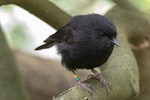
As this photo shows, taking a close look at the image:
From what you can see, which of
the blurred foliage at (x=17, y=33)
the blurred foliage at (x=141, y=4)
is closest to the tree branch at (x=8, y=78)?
the blurred foliage at (x=141, y=4)

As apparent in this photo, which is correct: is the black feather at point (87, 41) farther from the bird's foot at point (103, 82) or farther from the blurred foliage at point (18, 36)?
the blurred foliage at point (18, 36)

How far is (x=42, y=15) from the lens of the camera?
11.1 feet

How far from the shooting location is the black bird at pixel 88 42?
2837 millimetres

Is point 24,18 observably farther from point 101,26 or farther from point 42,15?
point 101,26

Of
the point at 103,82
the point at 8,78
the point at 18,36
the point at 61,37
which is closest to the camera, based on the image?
the point at 103,82

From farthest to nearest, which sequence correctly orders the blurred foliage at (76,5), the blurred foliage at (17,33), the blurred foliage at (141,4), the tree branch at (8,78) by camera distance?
the blurred foliage at (17,33) < the blurred foliage at (76,5) < the blurred foliage at (141,4) < the tree branch at (8,78)

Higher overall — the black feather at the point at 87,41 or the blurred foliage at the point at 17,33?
the black feather at the point at 87,41

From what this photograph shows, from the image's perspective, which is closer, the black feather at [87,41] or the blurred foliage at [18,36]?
the black feather at [87,41]

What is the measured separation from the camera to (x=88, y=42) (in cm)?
288

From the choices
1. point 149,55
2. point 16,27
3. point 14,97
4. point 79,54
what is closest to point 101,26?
point 79,54

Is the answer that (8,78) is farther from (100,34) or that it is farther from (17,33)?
(17,33)

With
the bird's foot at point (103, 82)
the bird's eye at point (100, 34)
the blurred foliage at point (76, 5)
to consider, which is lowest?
the blurred foliage at point (76, 5)

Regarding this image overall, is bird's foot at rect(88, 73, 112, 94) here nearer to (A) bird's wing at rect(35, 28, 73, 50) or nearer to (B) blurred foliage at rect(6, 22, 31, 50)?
(A) bird's wing at rect(35, 28, 73, 50)

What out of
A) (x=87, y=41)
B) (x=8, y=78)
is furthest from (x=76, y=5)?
(x=87, y=41)
